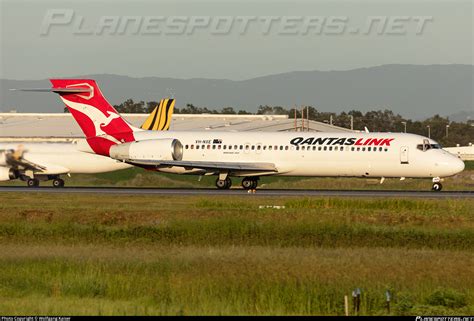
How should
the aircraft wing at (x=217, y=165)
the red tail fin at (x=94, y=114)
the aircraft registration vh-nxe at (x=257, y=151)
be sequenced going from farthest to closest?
the red tail fin at (x=94, y=114), the aircraft wing at (x=217, y=165), the aircraft registration vh-nxe at (x=257, y=151)

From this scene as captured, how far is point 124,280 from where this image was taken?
2114cm

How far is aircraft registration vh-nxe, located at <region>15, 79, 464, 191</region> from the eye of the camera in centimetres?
5328

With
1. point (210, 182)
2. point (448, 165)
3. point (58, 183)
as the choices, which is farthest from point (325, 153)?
point (58, 183)

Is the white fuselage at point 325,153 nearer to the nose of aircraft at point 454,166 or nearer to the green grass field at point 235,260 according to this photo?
the nose of aircraft at point 454,166

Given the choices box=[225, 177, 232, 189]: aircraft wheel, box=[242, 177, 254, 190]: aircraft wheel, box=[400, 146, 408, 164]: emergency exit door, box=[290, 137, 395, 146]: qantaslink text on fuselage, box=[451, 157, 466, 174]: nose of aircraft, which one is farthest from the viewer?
box=[242, 177, 254, 190]: aircraft wheel

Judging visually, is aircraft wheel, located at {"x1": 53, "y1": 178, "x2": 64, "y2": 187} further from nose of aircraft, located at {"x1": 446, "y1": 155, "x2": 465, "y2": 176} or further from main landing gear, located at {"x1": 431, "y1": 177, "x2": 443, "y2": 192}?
nose of aircraft, located at {"x1": 446, "y1": 155, "x2": 465, "y2": 176}

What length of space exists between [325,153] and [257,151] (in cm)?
417

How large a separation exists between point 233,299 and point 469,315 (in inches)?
185

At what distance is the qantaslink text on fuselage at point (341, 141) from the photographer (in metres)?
53.7

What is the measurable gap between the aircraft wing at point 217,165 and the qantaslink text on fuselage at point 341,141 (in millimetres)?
2143

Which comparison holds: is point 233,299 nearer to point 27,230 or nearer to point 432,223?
point 27,230

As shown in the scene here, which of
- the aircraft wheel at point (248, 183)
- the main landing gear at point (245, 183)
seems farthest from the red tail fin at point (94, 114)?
the aircraft wheel at point (248, 183)

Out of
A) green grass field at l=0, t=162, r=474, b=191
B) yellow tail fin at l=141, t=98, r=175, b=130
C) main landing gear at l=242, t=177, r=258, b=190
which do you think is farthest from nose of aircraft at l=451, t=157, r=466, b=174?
yellow tail fin at l=141, t=98, r=175, b=130

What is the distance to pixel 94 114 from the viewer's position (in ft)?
192
